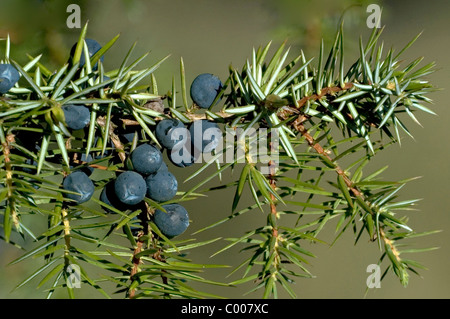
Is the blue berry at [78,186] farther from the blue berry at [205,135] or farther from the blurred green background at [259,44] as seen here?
the blurred green background at [259,44]

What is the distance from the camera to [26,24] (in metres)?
0.55

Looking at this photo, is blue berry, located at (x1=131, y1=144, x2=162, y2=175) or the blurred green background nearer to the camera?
blue berry, located at (x1=131, y1=144, x2=162, y2=175)

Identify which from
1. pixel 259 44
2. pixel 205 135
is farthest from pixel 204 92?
pixel 259 44

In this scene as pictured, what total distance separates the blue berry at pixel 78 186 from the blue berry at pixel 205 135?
7 centimetres

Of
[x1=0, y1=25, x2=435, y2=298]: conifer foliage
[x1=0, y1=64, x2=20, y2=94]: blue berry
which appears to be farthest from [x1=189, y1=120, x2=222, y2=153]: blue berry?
[x1=0, y1=64, x2=20, y2=94]: blue berry

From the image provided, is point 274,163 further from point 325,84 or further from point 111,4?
point 111,4

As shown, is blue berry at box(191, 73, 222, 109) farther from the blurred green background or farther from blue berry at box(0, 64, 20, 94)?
the blurred green background

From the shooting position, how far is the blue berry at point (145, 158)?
345 millimetres

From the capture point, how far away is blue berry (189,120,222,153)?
0.35 metres

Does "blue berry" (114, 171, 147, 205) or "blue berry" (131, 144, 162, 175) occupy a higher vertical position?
"blue berry" (131, 144, 162, 175)

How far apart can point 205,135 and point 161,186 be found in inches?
1.7

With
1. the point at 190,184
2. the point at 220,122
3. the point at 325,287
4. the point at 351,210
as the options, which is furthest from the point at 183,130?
the point at 325,287

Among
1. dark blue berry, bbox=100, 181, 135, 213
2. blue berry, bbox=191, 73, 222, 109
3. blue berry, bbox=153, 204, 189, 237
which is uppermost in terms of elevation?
blue berry, bbox=191, 73, 222, 109

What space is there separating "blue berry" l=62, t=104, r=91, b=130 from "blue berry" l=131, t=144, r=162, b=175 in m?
0.04
